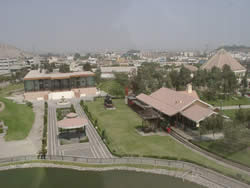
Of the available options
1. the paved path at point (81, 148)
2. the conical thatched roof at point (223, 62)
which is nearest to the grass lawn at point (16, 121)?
the paved path at point (81, 148)

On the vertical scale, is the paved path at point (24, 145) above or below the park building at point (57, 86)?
below

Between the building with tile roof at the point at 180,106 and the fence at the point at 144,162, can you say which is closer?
the fence at the point at 144,162

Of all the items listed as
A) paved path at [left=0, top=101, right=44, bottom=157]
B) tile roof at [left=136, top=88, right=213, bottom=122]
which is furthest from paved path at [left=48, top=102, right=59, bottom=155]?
tile roof at [left=136, top=88, right=213, bottom=122]

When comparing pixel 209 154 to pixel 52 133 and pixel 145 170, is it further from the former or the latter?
pixel 52 133

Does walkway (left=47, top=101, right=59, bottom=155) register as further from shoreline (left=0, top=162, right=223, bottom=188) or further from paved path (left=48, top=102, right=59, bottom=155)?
shoreline (left=0, top=162, right=223, bottom=188)

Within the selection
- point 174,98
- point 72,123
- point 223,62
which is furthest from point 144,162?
point 223,62

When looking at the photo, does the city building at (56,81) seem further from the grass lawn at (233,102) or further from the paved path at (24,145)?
the grass lawn at (233,102)
